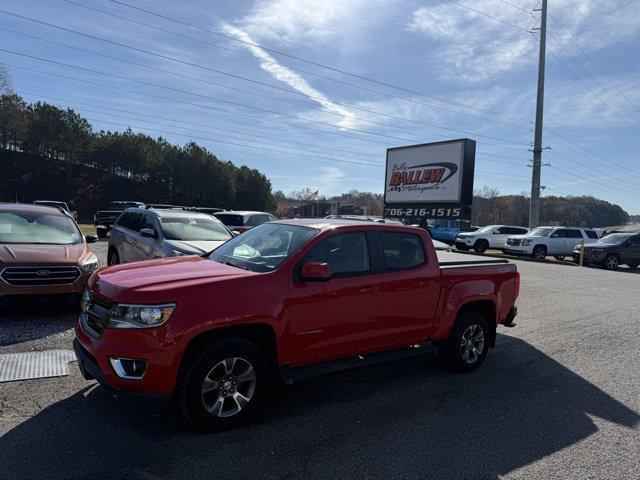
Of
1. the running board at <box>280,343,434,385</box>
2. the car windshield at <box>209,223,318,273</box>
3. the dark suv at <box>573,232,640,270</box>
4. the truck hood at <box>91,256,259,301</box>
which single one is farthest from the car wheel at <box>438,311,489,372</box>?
the dark suv at <box>573,232,640,270</box>

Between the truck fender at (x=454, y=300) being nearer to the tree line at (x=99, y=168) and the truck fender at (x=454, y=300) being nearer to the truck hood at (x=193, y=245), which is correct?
the truck hood at (x=193, y=245)

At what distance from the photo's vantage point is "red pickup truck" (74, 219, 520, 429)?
3.40 m

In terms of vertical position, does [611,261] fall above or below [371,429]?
above

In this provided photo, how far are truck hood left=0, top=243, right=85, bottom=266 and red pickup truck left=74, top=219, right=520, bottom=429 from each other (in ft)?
9.58

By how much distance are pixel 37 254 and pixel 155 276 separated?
392cm

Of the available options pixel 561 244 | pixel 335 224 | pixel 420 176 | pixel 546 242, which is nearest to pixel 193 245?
pixel 335 224

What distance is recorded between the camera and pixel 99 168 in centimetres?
5522

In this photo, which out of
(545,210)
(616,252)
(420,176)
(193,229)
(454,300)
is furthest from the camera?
(545,210)

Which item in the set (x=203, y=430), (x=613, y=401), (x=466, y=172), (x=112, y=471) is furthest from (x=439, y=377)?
(x=466, y=172)

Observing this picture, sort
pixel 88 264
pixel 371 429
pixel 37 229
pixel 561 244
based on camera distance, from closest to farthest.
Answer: pixel 371 429 < pixel 88 264 < pixel 37 229 < pixel 561 244

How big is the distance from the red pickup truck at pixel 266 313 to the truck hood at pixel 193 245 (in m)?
3.35

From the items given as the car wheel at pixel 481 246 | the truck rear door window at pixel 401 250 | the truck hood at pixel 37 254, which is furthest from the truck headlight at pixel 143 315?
the car wheel at pixel 481 246

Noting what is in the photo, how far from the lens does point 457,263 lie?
533 cm

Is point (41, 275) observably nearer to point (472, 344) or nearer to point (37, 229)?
point (37, 229)
